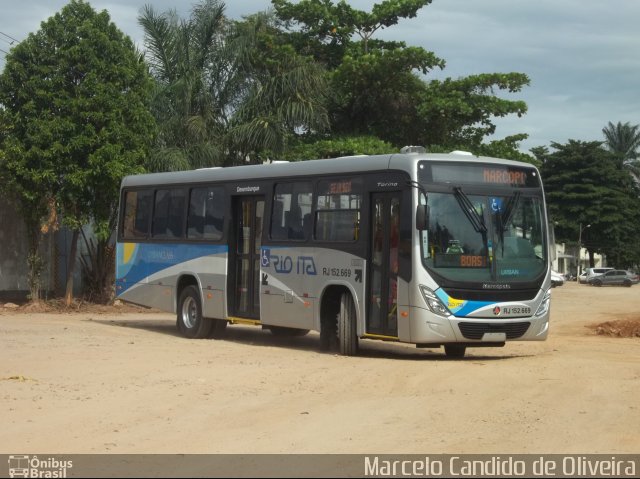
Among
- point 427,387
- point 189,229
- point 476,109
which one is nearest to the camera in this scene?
point 427,387

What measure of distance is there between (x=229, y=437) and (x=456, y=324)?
677 centimetres

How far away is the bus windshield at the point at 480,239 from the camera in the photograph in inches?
600

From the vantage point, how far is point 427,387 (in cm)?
1230

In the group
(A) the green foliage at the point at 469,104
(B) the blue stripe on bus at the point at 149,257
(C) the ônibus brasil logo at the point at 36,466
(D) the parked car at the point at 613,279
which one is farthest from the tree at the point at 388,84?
(D) the parked car at the point at 613,279

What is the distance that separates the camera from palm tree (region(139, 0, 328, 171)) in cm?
3091

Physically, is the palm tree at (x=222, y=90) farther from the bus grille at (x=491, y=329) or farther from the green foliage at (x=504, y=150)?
the bus grille at (x=491, y=329)

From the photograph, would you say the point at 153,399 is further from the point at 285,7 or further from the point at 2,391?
the point at 285,7

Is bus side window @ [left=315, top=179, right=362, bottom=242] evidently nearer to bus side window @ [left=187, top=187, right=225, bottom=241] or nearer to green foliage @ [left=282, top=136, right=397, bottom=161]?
bus side window @ [left=187, top=187, right=225, bottom=241]

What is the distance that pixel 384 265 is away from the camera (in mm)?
15711

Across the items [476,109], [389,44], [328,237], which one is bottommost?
[328,237]

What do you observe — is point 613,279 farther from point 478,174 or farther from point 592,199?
point 478,174

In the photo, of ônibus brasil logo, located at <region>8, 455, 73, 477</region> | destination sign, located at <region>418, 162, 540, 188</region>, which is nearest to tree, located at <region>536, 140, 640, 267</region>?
destination sign, located at <region>418, 162, 540, 188</region>

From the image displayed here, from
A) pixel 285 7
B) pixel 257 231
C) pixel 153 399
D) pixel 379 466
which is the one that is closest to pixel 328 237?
pixel 257 231

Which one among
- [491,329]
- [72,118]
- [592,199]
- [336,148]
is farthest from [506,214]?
[592,199]
